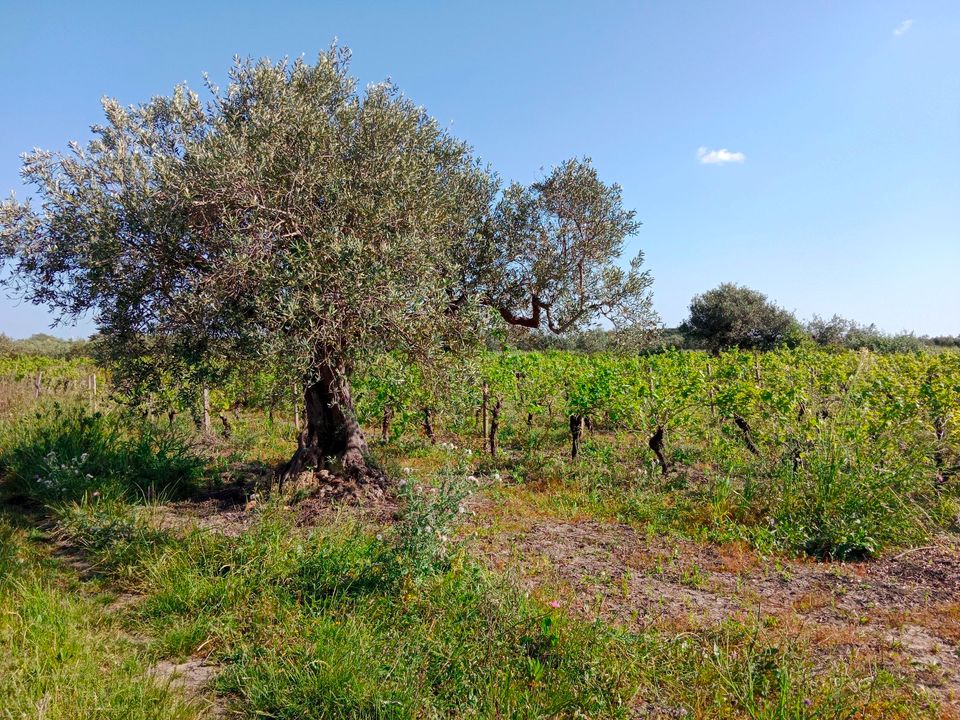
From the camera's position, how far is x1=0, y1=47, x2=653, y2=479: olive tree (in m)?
6.70

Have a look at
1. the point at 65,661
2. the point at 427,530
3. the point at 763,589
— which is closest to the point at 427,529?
the point at 427,530

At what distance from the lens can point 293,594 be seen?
5129mm

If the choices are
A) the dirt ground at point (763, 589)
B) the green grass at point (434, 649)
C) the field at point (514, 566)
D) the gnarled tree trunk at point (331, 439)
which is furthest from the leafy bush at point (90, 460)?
the dirt ground at point (763, 589)

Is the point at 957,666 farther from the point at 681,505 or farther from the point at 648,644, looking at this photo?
the point at 681,505

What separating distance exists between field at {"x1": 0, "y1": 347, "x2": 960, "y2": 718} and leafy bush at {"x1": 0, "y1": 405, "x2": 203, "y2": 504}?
52mm

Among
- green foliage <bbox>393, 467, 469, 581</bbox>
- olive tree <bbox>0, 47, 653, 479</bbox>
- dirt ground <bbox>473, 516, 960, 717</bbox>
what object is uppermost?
olive tree <bbox>0, 47, 653, 479</bbox>

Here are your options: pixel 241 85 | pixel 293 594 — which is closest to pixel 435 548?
pixel 293 594

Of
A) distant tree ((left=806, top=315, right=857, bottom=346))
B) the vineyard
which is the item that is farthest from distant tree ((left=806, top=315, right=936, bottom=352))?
the vineyard

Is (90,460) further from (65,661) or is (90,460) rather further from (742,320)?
(742,320)

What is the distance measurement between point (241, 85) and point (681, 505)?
9.01 m

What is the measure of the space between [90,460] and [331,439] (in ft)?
12.9

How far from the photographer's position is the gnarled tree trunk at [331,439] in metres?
8.76

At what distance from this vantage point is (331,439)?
9250 mm

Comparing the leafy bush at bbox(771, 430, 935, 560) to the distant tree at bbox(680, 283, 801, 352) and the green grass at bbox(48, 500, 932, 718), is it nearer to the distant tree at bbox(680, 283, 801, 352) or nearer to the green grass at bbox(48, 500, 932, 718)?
the green grass at bbox(48, 500, 932, 718)
